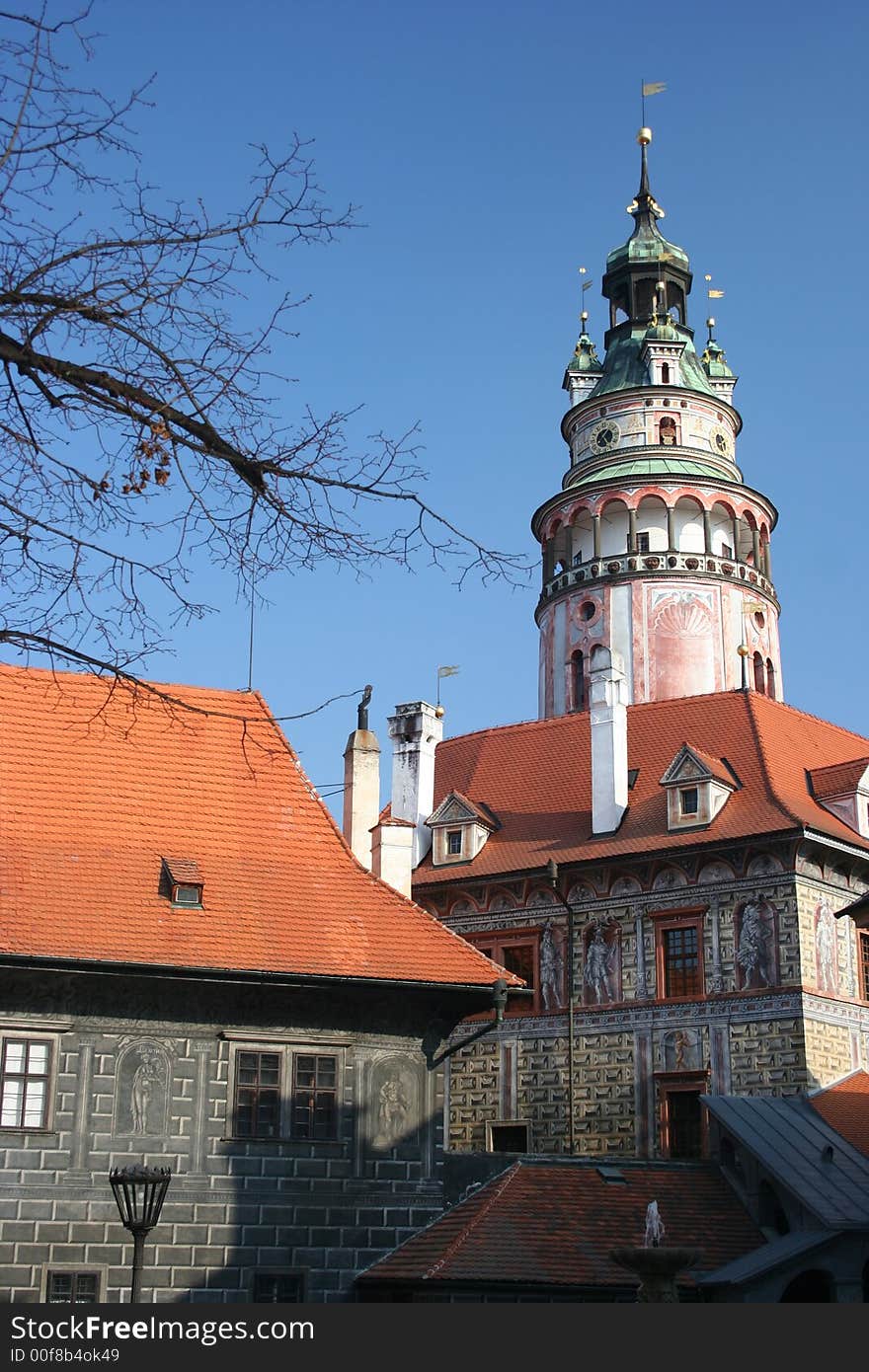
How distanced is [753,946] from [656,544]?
14.7 metres

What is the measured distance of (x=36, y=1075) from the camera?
647 inches

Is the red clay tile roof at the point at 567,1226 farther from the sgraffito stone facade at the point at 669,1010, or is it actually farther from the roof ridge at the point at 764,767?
the roof ridge at the point at 764,767

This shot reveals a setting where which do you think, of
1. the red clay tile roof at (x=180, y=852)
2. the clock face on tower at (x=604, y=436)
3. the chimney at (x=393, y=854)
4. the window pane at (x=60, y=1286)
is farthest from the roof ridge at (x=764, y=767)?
the clock face on tower at (x=604, y=436)

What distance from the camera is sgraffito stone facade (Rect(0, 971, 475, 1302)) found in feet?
52.9

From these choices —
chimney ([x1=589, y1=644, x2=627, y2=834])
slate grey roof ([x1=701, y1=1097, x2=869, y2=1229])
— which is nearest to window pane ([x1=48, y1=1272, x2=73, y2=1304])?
slate grey roof ([x1=701, y1=1097, x2=869, y2=1229])

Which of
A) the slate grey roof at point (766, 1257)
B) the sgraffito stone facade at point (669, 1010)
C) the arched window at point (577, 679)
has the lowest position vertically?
the slate grey roof at point (766, 1257)

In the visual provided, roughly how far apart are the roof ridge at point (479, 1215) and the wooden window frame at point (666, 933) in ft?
17.6

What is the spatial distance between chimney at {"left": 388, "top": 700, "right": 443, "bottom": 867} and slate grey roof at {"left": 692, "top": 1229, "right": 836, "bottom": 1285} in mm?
10504

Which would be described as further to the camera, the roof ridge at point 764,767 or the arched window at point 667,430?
the arched window at point 667,430

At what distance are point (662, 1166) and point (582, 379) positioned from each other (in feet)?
86.1

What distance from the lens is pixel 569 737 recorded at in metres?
28.3

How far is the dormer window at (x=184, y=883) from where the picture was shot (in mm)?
17391

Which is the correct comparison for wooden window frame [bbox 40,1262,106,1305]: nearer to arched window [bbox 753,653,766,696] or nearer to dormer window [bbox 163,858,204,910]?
dormer window [bbox 163,858,204,910]

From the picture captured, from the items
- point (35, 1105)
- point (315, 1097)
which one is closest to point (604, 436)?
point (315, 1097)
